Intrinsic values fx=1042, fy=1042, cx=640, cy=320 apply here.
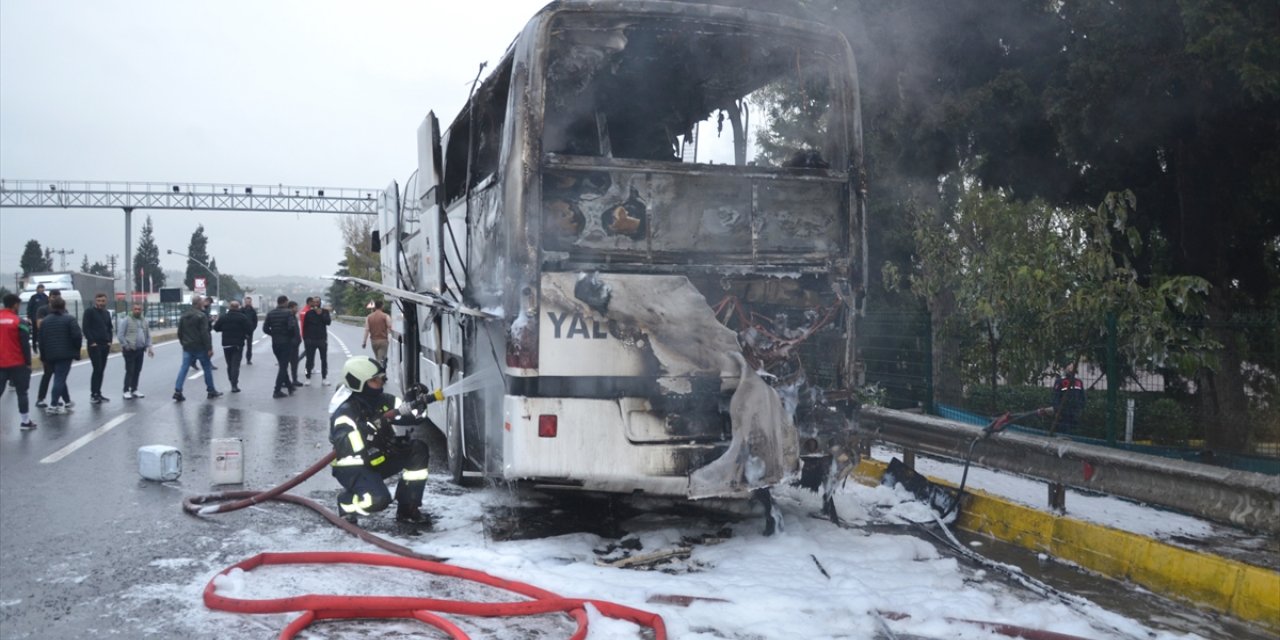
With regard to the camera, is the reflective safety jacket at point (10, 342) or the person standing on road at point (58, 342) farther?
the person standing on road at point (58, 342)

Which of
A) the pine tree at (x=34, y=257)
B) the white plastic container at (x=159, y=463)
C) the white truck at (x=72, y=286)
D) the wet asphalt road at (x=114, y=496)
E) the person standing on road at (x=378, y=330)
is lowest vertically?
the wet asphalt road at (x=114, y=496)

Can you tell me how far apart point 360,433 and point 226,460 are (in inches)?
80.5

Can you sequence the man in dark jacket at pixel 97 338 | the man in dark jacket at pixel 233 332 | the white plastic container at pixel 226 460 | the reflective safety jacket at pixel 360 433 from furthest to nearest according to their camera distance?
1. the man in dark jacket at pixel 233 332
2. the man in dark jacket at pixel 97 338
3. the white plastic container at pixel 226 460
4. the reflective safety jacket at pixel 360 433

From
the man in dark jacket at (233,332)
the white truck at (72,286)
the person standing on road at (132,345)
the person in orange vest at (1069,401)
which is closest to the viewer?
the person in orange vest at (1069,401)

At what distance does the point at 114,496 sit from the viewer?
8.04 m

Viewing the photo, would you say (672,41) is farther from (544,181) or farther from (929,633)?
(929,633)

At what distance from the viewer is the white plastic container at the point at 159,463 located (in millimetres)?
8516

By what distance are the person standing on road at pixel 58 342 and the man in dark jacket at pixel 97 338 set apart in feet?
3.49

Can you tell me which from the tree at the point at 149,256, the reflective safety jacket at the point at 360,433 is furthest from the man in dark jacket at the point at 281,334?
the tree at the point at 149,256

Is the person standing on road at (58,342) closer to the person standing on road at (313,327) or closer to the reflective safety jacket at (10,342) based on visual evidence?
the reflective safety jacket at (10,342)

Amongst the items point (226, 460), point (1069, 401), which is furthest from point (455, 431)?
point (1069, 401)

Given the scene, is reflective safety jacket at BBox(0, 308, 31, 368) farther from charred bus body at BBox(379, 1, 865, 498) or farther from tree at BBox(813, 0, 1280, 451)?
tree at BBox(813, 0, 1280, 451)

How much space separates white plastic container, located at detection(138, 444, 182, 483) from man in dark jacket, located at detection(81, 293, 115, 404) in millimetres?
7028

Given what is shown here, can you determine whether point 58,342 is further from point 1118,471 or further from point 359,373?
point 1118,471
